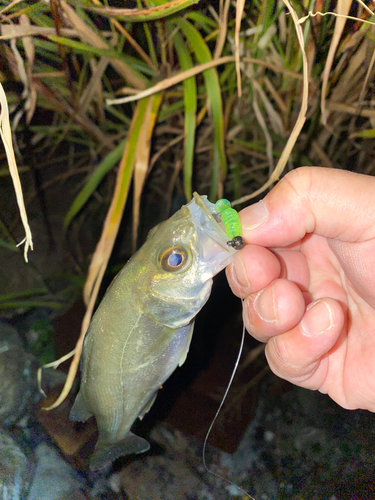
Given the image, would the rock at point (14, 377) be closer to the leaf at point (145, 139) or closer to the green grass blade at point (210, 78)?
the leaf at point (145, 139)

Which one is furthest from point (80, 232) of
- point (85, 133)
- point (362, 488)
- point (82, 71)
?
point (362, 488)

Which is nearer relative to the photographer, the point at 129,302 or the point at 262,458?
the point at 129,302

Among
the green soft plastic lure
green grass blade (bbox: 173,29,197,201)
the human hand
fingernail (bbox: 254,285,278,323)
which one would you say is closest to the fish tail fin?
the human hand

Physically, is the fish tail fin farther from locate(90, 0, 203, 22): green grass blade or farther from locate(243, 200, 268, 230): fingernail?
locate(90, 0, 203, 22): green grass blade

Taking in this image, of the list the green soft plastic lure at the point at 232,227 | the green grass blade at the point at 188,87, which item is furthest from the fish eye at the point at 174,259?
the green grass blade at the point at 188,87

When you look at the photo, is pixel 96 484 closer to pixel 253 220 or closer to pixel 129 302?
pixel 129 302
